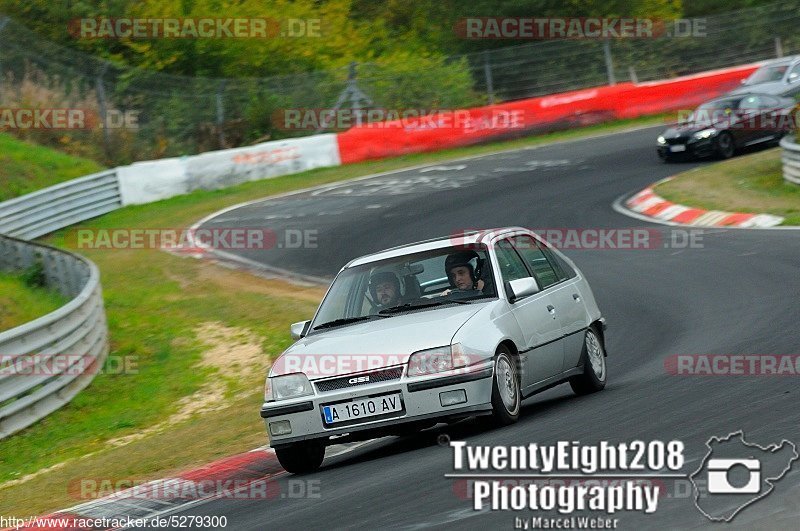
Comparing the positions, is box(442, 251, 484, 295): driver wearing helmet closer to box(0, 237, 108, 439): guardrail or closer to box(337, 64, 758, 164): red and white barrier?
box(0, 237, 108, 439): guardrail

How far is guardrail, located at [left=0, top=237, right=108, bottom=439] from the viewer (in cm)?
1278

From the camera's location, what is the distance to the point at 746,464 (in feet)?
21.5

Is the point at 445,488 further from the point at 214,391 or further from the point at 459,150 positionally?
the point at 459,150

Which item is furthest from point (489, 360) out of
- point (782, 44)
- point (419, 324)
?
point (782, 44)

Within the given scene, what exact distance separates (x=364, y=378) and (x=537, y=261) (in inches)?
94.6

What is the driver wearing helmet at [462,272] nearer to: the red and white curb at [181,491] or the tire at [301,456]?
the tire at [301,456]

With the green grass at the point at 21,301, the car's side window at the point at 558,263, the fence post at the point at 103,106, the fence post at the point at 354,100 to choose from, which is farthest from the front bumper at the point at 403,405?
the fence post at the point at 354,100

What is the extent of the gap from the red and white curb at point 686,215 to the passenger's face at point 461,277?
35.8 ft

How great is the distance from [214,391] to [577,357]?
17.5ft

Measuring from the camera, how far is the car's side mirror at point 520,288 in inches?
354

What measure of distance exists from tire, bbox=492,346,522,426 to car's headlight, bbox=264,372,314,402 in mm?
1178

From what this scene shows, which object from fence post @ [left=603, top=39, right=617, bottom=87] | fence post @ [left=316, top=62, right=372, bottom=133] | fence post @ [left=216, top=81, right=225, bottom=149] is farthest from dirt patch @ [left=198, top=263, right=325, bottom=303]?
fence post @ [left=603, top=39, right=617, bottom=87]

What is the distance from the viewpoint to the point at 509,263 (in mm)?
9609

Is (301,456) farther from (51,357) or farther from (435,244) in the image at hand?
(51,357)
